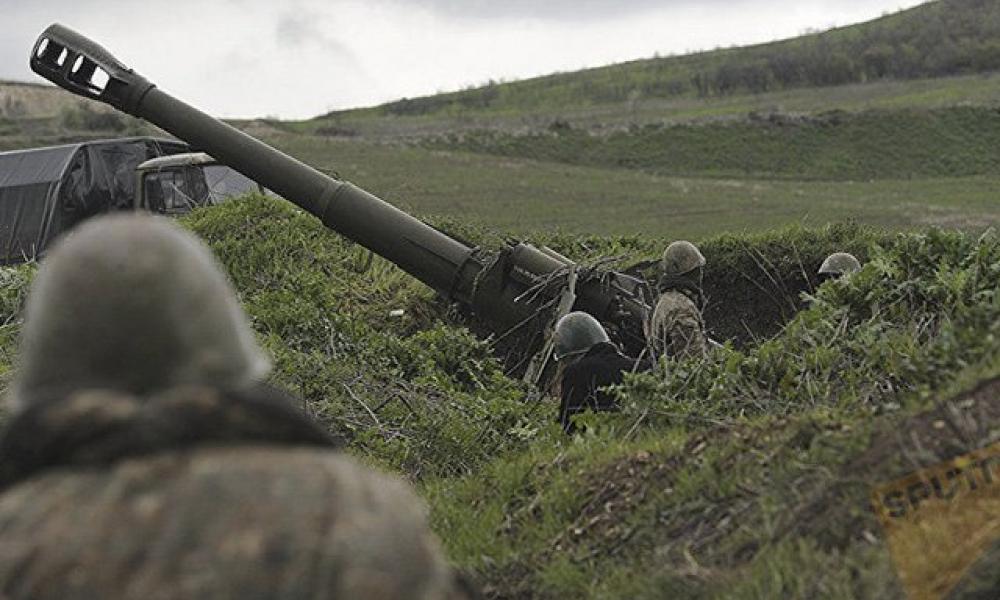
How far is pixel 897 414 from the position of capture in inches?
205

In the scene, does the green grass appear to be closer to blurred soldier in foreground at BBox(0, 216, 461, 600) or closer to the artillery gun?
the artillery gun

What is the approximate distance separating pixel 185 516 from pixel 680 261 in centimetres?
772

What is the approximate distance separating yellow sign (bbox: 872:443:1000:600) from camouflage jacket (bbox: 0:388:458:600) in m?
2.19

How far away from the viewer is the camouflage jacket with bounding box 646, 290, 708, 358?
30.9 feet

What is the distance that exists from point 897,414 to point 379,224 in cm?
736

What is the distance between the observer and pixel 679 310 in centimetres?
961

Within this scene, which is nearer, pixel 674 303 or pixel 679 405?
pixel 679 405

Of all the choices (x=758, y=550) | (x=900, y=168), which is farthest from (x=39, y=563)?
(x=900, y=168)

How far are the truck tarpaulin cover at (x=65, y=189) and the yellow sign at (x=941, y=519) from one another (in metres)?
16.7

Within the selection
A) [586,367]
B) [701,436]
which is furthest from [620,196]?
[701,436]

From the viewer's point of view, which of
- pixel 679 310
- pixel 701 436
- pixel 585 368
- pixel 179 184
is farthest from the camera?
pixel 179 184

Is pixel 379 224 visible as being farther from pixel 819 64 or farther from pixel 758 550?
pixel 819 64

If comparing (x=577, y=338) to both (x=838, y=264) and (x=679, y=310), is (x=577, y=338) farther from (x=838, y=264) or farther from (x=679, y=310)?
(x=838, y=264)

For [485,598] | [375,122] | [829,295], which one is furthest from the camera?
[375,122]
